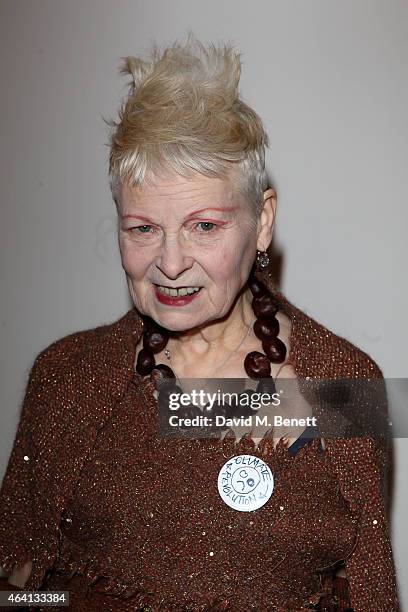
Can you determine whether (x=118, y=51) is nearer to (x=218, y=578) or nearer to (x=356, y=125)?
(x=356, y=125)

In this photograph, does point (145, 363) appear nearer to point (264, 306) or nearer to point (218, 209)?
point (264, 306)

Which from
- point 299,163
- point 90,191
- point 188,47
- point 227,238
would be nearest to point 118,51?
point 90,191

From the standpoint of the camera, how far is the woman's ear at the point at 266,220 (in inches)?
64.6

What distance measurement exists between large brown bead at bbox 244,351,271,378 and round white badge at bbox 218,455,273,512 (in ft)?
0.51

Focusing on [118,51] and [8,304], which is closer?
[118,51]

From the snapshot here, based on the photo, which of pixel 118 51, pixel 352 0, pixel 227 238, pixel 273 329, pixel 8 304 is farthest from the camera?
pixel 8 304

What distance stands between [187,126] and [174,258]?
0.21 m

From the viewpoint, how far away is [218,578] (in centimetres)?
159

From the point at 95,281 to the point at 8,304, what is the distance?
0.27 meters

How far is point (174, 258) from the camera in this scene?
1.52 m

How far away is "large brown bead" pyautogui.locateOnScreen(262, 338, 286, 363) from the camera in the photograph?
5.54 ft

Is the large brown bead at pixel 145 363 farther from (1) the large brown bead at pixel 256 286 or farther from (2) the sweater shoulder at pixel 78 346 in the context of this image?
(1) the large brown bead at pixel 256 286

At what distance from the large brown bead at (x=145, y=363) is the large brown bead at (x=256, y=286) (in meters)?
0.23

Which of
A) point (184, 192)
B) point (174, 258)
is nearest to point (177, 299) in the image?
point (174, 258)
